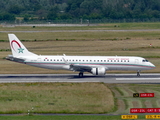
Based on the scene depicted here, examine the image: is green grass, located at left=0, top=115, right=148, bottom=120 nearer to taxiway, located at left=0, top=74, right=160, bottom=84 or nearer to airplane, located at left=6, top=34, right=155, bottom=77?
taxiway, located at left=0, top=74, right=160, bottom=84

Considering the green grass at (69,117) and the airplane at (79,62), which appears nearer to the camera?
the green grass at (69,117)

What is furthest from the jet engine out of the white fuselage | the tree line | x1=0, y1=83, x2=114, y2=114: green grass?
the tree line

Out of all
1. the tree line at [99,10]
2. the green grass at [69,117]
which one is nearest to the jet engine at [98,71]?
the green grass at [69,117]

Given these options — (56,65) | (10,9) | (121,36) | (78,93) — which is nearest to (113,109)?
(78,93)

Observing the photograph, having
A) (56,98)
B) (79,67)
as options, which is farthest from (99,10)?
(56,98)

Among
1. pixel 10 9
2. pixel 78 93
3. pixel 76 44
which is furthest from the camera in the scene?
pixel 10 9

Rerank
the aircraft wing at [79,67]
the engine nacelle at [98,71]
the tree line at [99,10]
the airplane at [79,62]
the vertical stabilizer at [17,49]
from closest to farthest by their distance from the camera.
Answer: the engine nacelle at [98,71]
the aircraft wing at [79,67]
the airplane at [79,62]
the vertical stabilizer at [17,49]
the tree line at [99,10]

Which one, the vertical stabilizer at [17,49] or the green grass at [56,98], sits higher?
the vertical stabilizer at [17,49]

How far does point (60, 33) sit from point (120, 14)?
6102 cm

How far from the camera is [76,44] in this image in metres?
93.4

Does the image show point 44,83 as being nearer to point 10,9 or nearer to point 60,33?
point 60,33

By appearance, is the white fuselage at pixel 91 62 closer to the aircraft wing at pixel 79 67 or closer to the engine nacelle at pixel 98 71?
the aircraft wing at pixel 79 67

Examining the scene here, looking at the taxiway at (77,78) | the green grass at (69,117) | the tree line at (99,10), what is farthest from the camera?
the tree line at (99,10)

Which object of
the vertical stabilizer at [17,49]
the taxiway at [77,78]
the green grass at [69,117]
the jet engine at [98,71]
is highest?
the vertical stabilizer at [17,49]
